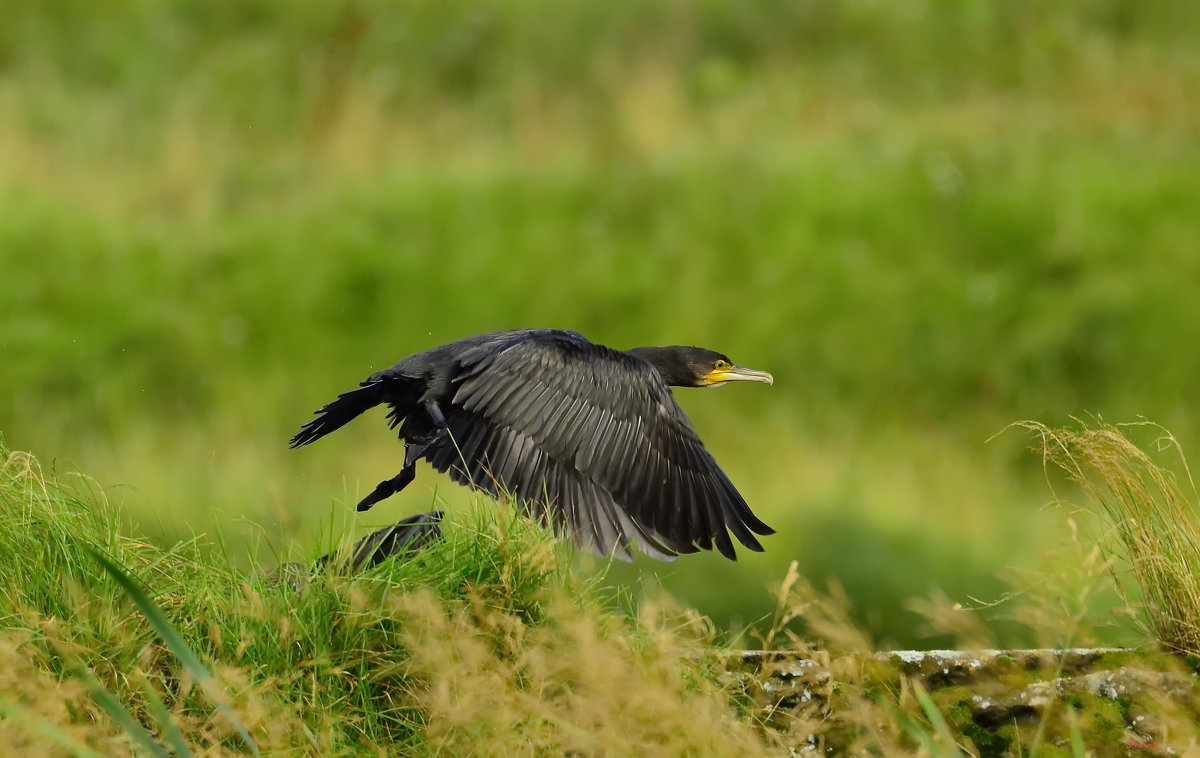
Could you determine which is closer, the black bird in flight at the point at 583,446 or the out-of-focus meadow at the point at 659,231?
the black bird in flight at the point at 583,446

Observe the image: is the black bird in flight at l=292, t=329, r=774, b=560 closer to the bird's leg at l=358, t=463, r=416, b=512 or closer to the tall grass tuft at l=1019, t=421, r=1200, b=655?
the bird's leg at l=358, t=463, r=416, b=512

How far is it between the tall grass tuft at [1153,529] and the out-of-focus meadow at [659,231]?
4345 millimetres

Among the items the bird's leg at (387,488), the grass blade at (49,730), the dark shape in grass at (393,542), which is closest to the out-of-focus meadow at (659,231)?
the bird's leg at (387,488)

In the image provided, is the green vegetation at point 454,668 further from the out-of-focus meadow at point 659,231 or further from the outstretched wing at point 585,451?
the out-of-focus meadow at point 659,231

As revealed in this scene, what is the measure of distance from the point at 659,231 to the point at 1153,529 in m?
8.11

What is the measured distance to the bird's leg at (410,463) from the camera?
4.37 meters

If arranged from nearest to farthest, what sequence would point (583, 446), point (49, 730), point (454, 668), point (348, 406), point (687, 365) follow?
point (49, 730)
point (454, 668)
point (583, 446)
point (348, 406)
point (687, 365)

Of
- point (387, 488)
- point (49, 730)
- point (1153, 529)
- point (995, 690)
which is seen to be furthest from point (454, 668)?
point (1153, 529)

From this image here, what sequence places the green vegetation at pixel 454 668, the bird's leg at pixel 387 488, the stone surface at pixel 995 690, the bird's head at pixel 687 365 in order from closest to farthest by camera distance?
the green vegetation at pixel 454 668, the stone surface at pixel 995 690, the bird's leg at pixel 387 488, the bird's head at pixel 687 365

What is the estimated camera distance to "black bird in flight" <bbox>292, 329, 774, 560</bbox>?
4.41m

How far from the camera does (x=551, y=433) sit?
4.47 metres

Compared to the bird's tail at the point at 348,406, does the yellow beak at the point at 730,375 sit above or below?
below

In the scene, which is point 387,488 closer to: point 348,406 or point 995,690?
point 348,406

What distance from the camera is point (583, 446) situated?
4.49 meters
